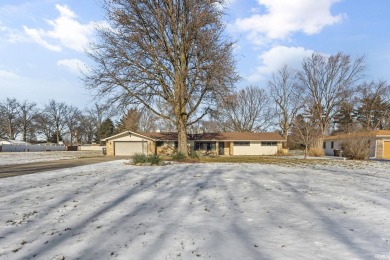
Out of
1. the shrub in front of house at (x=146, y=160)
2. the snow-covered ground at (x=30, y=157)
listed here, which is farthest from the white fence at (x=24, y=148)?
the shrub in front of house at (x=146, y=160)

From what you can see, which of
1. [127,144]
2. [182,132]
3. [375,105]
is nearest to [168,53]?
[182,132]

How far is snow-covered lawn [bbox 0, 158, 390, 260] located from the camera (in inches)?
173

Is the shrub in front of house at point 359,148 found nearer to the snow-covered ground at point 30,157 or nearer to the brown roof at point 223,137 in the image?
the brown roof at point 223,137

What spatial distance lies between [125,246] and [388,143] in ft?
132

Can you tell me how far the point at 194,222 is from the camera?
5777mm

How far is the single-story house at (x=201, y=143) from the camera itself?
3906cm

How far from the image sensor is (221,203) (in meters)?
7.32

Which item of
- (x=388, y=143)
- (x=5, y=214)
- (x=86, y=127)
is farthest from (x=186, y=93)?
(x=86, y=127)

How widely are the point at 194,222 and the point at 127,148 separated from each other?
114 feet

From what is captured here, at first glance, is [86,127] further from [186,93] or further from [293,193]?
[293,193]

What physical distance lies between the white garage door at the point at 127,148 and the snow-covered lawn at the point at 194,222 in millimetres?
29424

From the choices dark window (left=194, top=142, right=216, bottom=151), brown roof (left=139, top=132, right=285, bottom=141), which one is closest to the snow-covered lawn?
brown roof (left=139, top=132, right=285, bottom=141)

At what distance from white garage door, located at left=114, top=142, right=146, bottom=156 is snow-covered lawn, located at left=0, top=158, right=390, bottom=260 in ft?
96.5

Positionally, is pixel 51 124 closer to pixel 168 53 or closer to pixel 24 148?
pixel 24 148
